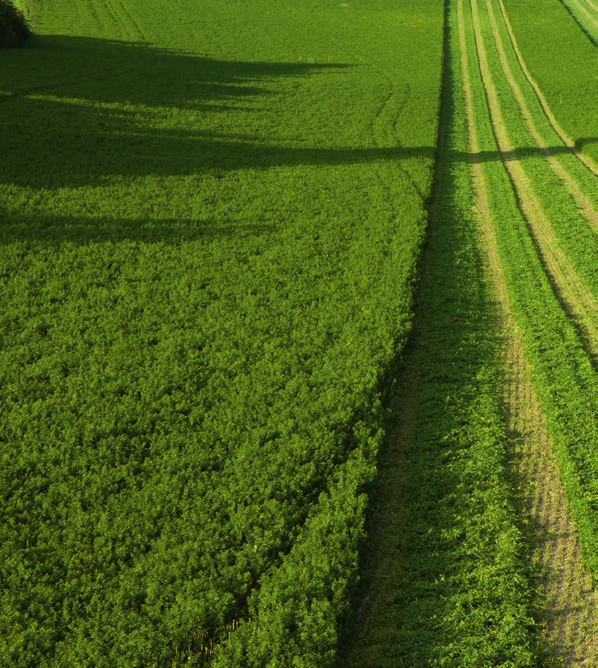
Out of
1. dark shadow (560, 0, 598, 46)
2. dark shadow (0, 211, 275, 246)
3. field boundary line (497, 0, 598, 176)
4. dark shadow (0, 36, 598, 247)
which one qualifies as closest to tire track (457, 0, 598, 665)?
dark shadow (0, 211, 275, 246)

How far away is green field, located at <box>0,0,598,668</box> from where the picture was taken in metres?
8.27

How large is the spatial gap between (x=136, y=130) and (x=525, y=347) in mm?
23147

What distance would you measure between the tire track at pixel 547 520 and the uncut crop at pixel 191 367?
280cm

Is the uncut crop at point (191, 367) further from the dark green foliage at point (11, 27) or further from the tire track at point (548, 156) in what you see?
the dark green foliage at point (11, 27)

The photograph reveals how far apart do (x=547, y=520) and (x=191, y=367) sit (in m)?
7.57

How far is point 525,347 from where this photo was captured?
14.8 m

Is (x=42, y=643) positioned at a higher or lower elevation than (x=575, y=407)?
lower

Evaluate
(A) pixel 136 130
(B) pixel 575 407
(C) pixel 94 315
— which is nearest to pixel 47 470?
(C) pixel 94 315

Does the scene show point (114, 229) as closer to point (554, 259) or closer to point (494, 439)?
point (494, 439)

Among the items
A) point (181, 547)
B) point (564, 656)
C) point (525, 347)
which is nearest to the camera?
point (564, 656)

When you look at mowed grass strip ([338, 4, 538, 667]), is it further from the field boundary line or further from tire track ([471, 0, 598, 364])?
the field boundary line

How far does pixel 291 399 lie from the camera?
12.2m

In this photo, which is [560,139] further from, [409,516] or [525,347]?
[409,516]

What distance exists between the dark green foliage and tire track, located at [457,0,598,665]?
46.1m
